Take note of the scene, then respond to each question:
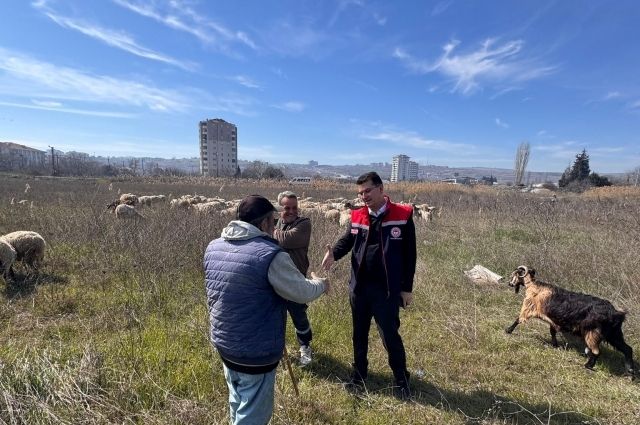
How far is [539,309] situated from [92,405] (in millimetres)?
4807

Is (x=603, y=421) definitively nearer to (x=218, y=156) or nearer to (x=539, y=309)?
(x=539, y=309)

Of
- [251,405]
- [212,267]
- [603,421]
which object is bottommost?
[603,421]

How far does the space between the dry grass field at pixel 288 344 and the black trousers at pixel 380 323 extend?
31cm

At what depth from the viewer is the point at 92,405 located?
265 centimetres

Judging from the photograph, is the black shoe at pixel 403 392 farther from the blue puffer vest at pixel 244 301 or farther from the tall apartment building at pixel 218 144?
the tall apartment building at pixel 218 144

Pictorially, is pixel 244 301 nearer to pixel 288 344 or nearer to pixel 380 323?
pixel 380 323

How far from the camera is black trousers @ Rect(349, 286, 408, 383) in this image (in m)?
3.06

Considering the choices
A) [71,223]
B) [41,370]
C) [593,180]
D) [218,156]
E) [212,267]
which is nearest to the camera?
[212,267]

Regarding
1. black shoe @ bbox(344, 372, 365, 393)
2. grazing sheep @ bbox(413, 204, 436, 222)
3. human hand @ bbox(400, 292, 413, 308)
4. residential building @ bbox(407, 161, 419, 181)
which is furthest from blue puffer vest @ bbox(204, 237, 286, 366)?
residential building @ bbox(407, 161, 419, 181)

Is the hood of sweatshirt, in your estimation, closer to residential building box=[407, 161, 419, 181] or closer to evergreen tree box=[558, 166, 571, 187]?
evergreen tree box=[558, 166, 571, 187]

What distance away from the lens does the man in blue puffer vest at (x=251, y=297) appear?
1979 millimetres

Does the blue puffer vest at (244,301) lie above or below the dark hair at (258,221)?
below

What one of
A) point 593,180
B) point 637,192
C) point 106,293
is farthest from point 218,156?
point 106,293

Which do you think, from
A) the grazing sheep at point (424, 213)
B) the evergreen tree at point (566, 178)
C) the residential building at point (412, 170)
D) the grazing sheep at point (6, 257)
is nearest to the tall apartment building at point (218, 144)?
the residential building at point (412, 170)
